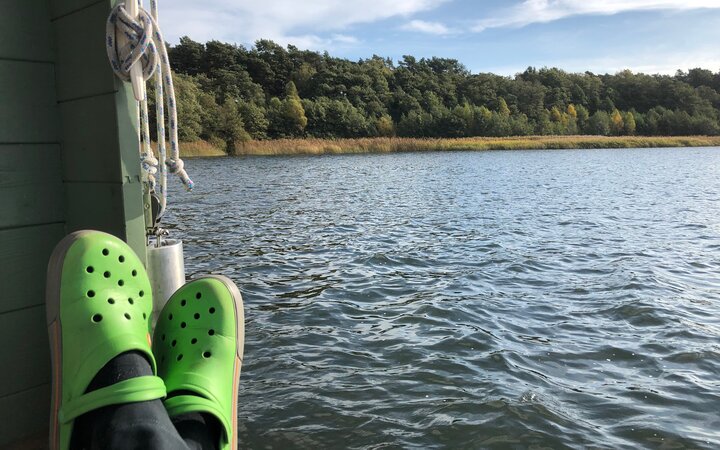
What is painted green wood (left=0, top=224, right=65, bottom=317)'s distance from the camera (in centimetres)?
197

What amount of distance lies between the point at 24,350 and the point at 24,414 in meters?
0.25

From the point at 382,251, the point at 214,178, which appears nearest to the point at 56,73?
the point at 382,251

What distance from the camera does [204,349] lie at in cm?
197

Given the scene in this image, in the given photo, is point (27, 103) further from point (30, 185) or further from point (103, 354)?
point (103, 354)

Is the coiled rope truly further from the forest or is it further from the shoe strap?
the forest

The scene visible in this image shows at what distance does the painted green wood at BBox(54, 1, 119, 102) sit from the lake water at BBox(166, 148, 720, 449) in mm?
1821

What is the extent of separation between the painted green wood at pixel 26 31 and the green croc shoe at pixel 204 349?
1.02 meters

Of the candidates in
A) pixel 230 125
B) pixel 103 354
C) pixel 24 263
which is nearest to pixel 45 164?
pixel 24 263

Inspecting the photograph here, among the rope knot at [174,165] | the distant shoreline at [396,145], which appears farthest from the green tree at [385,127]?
the rope knot at [174,165]

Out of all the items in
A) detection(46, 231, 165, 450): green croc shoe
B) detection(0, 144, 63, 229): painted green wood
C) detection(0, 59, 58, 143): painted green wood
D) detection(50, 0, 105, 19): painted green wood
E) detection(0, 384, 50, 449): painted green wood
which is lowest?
detection(0, 384, 50, 449): painted green wood

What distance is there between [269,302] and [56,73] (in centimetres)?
349

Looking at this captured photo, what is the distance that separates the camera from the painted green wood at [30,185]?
1951 millimetres

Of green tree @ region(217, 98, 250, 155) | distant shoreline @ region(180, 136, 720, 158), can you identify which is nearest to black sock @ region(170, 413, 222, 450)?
distant shoreline @ region(180, 136, 720, 158)

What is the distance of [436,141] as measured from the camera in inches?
1994
